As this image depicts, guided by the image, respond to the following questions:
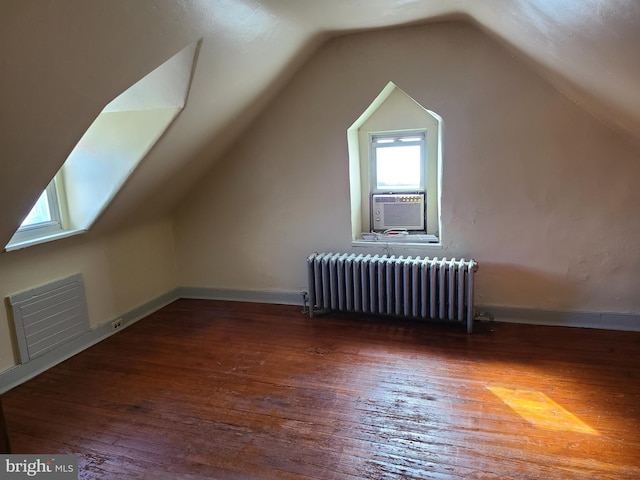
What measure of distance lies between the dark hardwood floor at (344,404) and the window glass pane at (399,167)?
1193 mm

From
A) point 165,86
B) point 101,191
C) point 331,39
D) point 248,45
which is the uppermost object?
point 331,39

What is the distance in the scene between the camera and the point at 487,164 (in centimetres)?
339

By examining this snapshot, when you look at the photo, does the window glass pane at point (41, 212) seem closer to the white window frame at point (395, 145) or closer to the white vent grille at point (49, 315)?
the white vent grille at point (49, 315)

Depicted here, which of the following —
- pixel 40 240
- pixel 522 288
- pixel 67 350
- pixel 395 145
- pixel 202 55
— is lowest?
pixel 67 350

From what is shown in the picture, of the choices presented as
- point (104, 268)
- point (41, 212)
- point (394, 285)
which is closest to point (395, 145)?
point (394, 285)

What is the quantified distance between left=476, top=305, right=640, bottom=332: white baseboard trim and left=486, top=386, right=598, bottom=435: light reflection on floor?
41.2 inches

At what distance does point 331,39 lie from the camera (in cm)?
349

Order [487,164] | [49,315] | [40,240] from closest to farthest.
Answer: [40,240] → [49,315] → [487,164]

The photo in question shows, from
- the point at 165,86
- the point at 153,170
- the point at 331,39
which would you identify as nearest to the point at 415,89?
the point at 331,39

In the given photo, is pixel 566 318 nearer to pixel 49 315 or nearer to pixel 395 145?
pixel 395 145

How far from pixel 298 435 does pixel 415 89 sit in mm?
2537

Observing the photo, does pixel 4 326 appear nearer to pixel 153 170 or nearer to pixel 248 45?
pixel 153 170

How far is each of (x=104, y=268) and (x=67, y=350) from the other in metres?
0.67

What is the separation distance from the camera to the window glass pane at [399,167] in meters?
3.86
